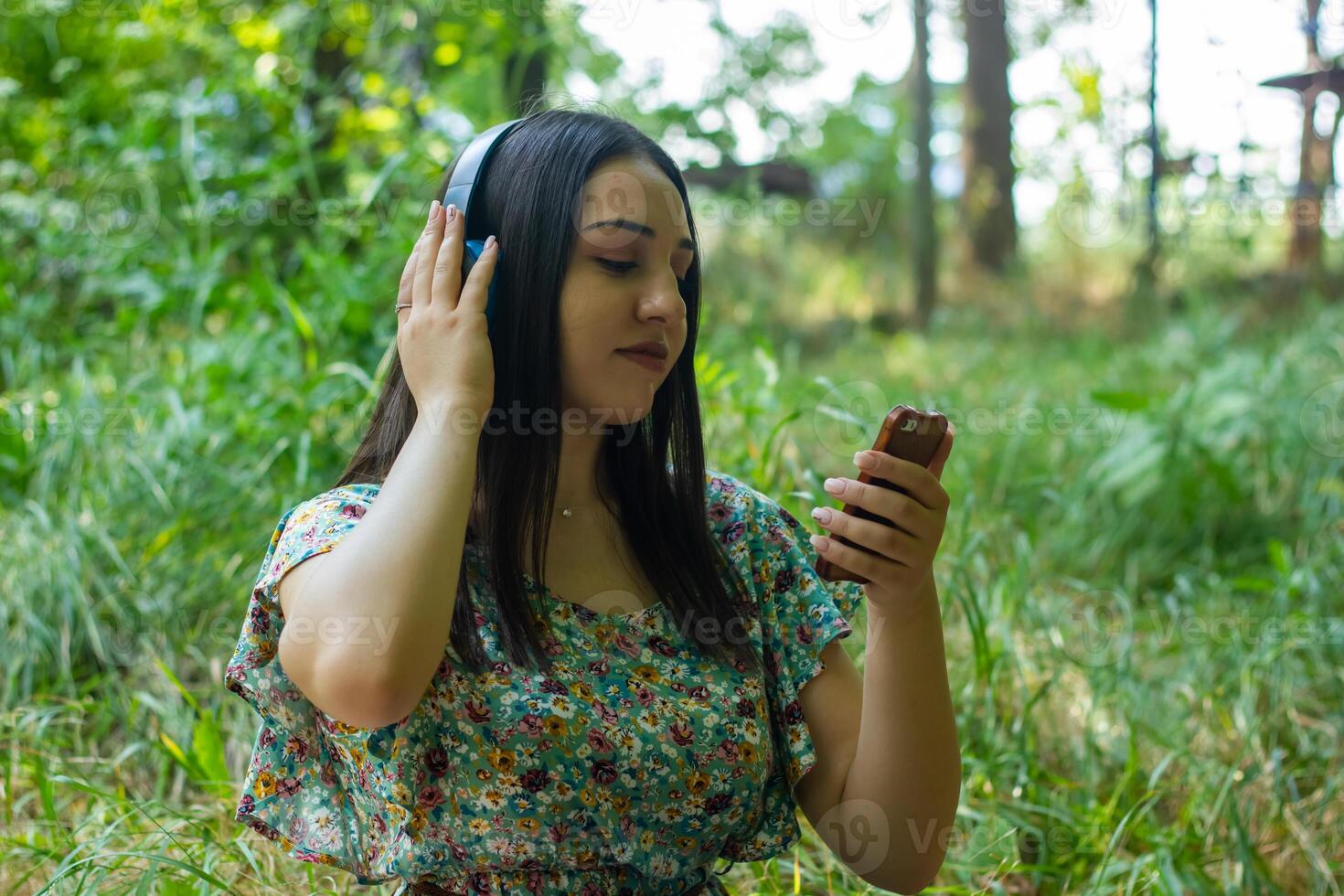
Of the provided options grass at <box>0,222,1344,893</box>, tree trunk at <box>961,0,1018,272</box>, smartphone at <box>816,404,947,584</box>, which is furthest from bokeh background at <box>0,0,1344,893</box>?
tree trunk at <box>961,0,1018,272</box>

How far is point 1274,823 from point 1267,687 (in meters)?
0.54

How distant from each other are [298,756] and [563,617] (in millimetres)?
346

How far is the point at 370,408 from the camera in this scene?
2807mm

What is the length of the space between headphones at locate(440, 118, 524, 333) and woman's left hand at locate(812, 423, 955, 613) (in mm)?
444

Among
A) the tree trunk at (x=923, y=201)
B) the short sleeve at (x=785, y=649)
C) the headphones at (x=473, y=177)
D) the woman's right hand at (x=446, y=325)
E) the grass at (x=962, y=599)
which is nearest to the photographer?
the woman's right hand at (x=446, y=325)

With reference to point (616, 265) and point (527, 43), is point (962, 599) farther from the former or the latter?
point (527, 43)

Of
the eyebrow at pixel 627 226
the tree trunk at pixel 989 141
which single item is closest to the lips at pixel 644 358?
the eyebrow at pixel 627 226

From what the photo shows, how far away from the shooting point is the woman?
117cm

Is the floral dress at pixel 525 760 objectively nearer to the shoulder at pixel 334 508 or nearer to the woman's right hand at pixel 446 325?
the shoulder at pixel 334 508

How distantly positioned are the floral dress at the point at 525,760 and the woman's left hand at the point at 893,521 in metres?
0.26

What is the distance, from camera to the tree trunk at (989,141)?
9188 mm

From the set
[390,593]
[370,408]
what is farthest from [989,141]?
[390,593]

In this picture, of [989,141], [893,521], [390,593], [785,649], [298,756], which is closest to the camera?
[390,593]

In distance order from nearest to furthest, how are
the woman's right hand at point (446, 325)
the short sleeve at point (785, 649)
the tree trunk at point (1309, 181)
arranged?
the woman's right hand at point (446, 325), the short sleeve at point (785, 649), the tree trunk at point (1309, 181)
